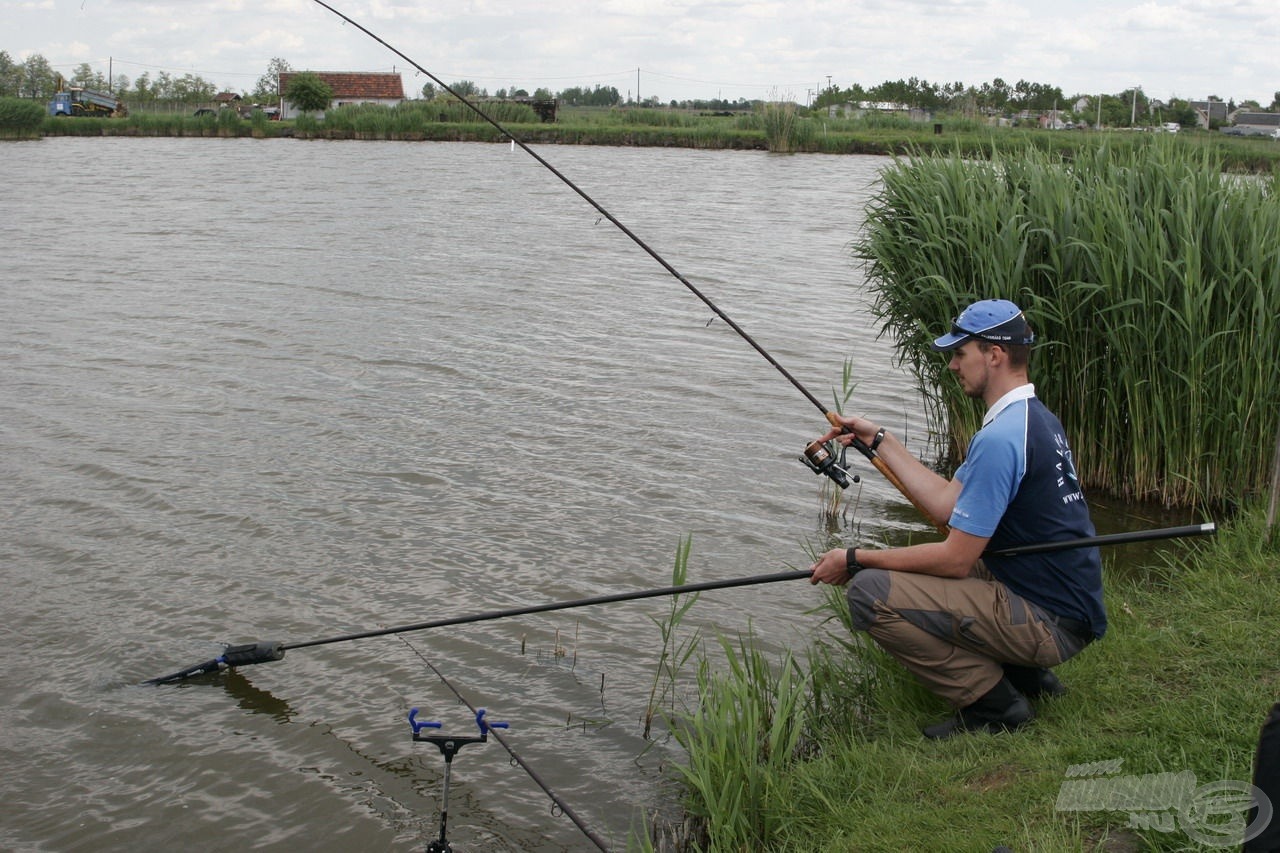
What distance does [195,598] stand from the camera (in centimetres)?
631

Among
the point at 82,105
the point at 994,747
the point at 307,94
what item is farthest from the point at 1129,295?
the point at 307,94

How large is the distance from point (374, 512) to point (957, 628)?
4.64m

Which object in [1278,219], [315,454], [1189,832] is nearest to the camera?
[1189,832]

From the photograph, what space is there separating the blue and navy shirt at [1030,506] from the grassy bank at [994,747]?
1.21ft

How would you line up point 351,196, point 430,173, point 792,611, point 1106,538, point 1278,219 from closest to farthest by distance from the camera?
point 1106,538 < point 792,611 < point 1278,219 < point 351,196 < point 430,173

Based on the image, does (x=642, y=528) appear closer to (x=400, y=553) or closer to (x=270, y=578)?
(x=400, y=553)

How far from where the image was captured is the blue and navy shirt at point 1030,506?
3.71 m

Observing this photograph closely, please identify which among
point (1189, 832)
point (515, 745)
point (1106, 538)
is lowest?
point (515, 745)

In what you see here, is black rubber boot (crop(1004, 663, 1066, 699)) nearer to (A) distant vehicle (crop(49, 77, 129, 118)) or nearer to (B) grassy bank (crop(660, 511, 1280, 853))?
(B) grassy bank (crop(660, 511, 1280, 853))

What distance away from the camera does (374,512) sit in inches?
300

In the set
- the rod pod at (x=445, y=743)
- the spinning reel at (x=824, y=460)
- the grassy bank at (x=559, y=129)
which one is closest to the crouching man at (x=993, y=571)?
the spinning reel at (x=824, y=460)

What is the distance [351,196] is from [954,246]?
20.8 m

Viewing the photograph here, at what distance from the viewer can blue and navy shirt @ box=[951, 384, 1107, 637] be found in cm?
371

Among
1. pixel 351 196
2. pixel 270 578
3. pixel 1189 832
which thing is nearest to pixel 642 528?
pixel 270 578
